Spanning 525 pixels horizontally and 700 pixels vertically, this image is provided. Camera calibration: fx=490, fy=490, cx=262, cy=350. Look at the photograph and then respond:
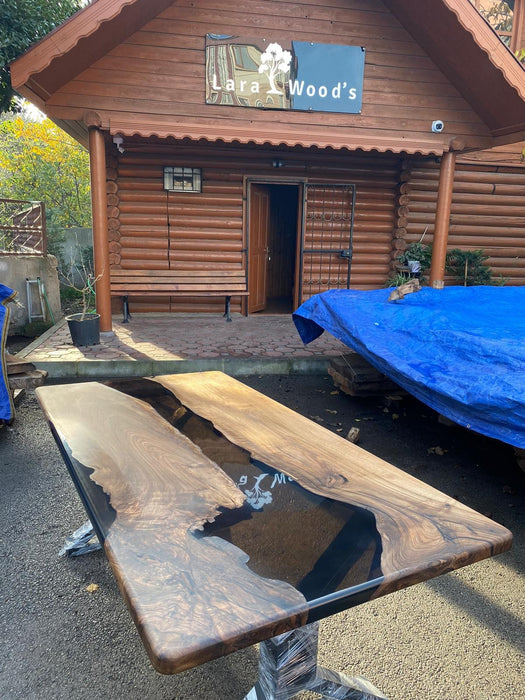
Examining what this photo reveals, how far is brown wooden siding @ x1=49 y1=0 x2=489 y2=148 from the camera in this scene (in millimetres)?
6828

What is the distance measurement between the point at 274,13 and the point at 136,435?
7.49 meters

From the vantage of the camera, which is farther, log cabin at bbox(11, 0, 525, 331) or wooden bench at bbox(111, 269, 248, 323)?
wooden bench at bbox(111, 269, 248, 323)

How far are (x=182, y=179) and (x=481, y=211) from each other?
588 cm

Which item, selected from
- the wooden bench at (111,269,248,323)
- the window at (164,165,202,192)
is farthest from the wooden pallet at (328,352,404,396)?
the window at (164,165,202,192)

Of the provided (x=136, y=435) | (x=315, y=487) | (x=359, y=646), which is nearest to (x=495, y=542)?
(x=315, y=487)

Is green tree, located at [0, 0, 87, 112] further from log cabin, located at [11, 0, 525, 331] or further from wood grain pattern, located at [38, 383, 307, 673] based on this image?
wood grain pattern, located at [38, 383, 307, 673]

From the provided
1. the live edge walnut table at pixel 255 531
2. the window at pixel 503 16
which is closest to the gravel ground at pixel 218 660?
the live edge walnut table at pixel 255 531

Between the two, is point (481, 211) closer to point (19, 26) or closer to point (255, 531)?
point (19, 26)

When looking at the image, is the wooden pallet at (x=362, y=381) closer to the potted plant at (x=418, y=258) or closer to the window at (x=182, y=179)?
the potted plant at (x=418, y=258)

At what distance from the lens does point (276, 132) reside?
286 inches

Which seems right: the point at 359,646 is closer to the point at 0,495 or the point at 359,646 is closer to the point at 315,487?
the point at 315,487

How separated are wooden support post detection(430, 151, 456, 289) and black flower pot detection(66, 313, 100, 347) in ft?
17.0

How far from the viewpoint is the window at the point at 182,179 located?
337 inches

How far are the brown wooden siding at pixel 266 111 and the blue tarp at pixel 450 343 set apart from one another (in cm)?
375
